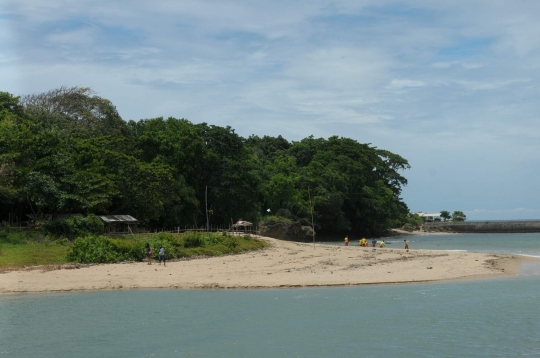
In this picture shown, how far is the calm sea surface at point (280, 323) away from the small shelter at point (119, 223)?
19536 millimetres

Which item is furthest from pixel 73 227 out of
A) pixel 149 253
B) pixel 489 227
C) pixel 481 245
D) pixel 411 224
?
pixel 489 227

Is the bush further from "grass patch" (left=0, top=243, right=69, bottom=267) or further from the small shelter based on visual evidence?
the small shelter

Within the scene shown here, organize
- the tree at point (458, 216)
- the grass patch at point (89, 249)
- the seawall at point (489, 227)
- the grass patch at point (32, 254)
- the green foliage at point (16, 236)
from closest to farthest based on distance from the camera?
the grass patch at point (32, 254)
the grass patch at point (89, 249)
the green foliage at point (16, 236)
the seawall at point (489, 227)
the tree at point (458, 216)

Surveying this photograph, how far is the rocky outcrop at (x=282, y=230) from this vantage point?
63.6m

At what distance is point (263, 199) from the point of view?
75562 millimetres

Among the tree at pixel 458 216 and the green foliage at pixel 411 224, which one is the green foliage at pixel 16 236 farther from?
the tree at pixel 458 216

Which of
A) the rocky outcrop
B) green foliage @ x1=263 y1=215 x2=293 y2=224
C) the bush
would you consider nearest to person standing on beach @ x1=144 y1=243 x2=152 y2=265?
the bush

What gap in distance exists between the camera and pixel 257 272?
29.6m

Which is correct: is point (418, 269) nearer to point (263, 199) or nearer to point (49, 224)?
point (49, 224)

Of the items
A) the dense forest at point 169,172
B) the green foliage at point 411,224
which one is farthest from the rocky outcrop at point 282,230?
the green foliage at point 411,224

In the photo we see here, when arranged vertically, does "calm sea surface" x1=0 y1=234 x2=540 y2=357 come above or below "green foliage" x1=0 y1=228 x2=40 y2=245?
below

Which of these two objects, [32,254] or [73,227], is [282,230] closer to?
[73,227]

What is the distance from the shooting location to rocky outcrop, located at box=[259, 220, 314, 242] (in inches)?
2504

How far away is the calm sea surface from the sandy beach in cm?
137
